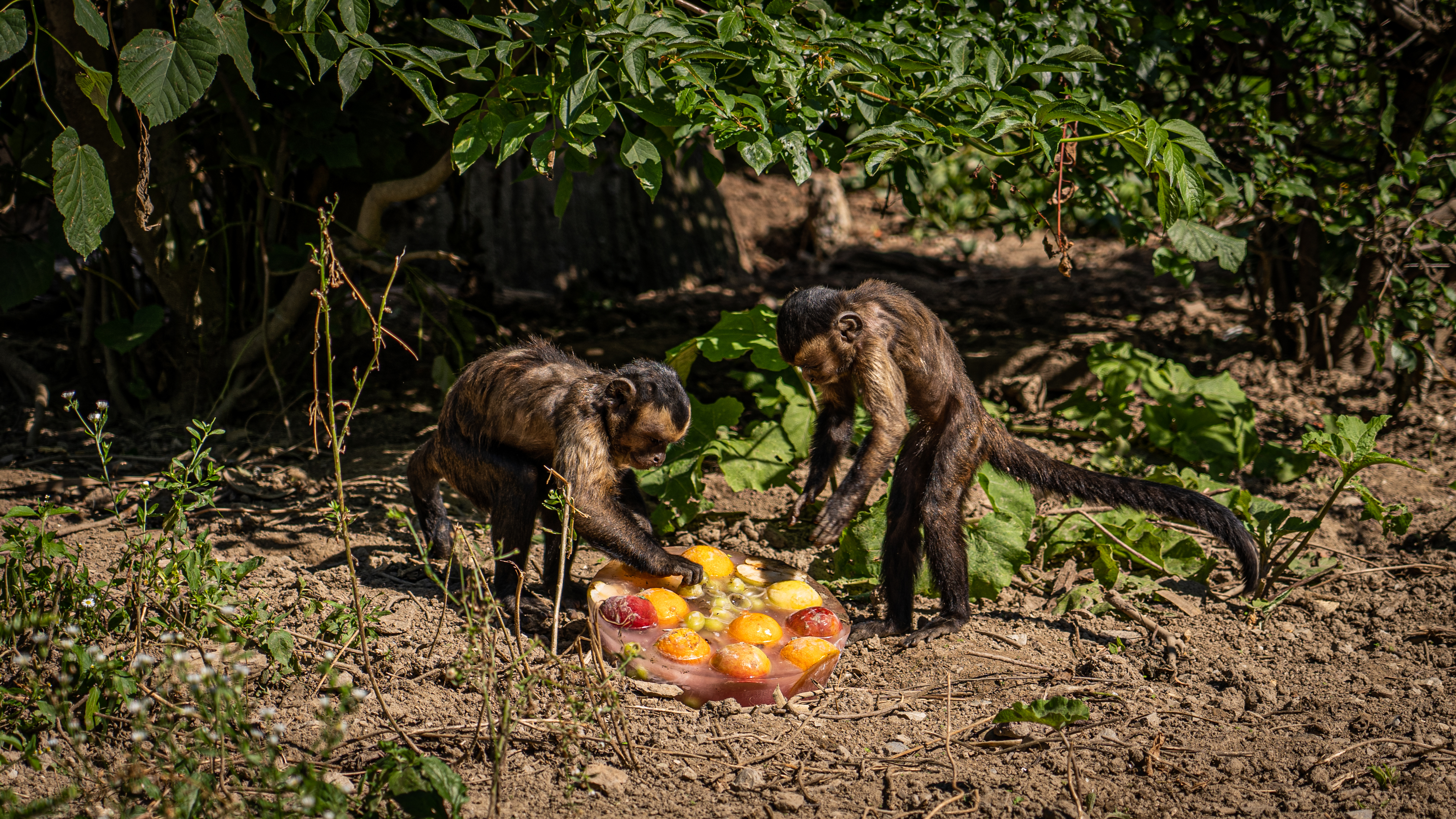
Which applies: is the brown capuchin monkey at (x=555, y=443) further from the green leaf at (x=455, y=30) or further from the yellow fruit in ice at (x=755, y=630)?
the green leaf at (x=455, y=30)

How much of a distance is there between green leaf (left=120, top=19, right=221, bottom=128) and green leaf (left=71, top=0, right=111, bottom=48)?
0.28 ft

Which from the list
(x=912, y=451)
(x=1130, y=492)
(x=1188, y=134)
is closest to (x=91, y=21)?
(x=912, y=451)

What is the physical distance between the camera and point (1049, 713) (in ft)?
12.9

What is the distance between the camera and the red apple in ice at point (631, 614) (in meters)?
4.34

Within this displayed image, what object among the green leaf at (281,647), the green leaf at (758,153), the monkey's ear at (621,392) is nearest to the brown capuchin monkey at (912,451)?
the monkey's ear at (621,392)

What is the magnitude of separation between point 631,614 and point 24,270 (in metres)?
4.62

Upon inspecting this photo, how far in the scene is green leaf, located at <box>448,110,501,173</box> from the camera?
420 centimetres

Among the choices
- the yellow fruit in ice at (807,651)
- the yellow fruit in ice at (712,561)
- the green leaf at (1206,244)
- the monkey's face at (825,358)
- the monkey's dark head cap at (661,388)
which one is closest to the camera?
the yellow fruit in ice at (807,651)

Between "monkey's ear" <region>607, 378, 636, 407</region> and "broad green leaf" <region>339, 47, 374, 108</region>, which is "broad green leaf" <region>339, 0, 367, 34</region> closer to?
"broad green leaf" <region>339, 47, 374, 108</region>

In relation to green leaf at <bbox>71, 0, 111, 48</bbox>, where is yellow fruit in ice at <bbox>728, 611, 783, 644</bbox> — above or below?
below

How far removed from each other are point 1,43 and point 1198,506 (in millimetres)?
5193

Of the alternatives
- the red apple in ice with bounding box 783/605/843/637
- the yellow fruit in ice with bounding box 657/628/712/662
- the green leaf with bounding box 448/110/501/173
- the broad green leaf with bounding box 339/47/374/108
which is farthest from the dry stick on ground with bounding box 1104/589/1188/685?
the broad green leaf with bounding box 339/47/374/108

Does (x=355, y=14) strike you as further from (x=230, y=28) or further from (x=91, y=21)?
(x=91, y=21)

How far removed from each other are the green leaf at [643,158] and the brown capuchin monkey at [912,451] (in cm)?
119
